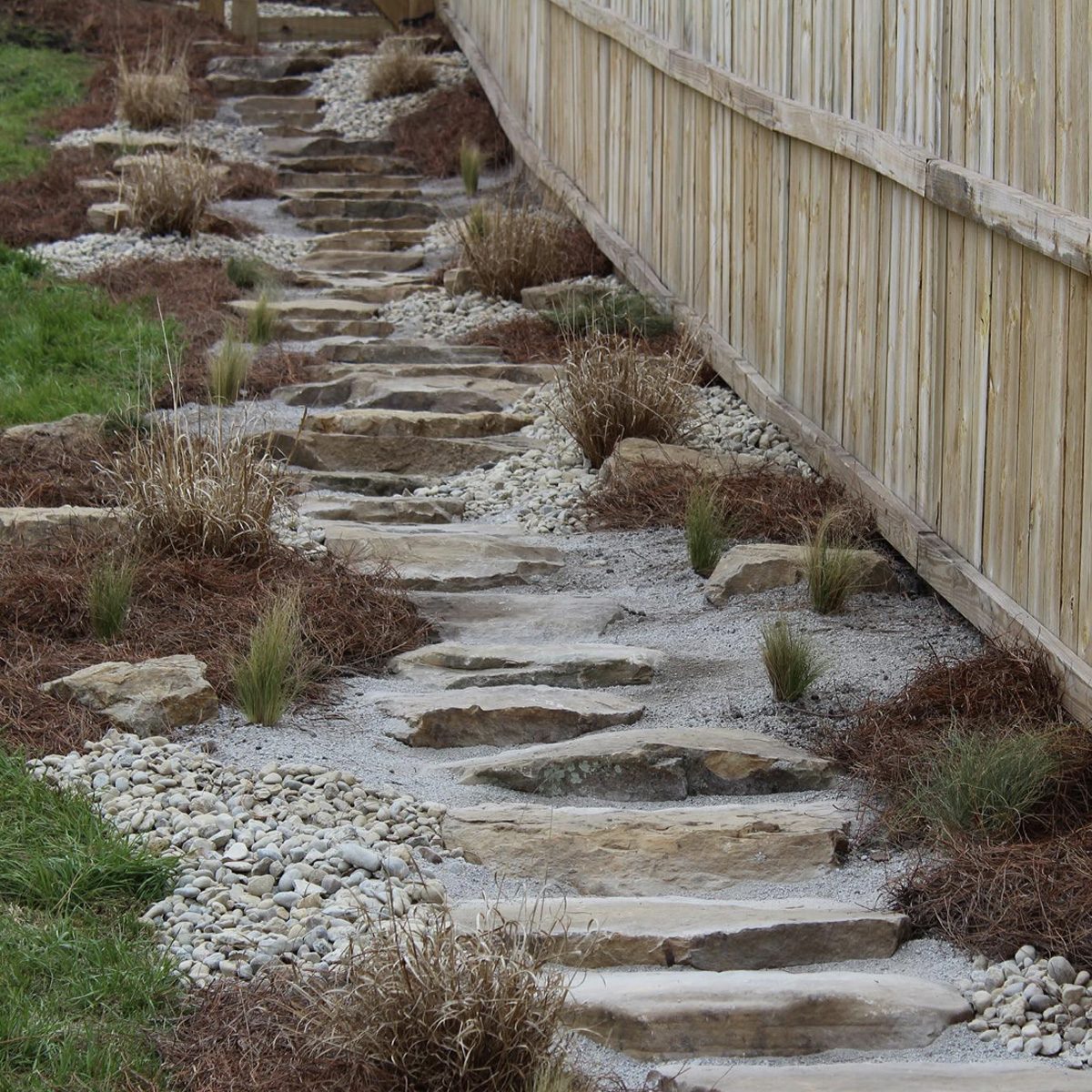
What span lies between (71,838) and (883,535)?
266 cm

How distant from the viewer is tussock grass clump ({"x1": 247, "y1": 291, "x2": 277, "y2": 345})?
25.8 feet

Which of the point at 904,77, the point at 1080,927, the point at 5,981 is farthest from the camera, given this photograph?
the point at 904,77

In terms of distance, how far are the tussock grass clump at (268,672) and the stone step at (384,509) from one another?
1.66 metres

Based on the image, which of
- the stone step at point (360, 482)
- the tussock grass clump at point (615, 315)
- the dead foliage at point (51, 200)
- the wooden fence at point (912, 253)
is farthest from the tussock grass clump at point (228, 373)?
the dead foliage at point (51, 200)

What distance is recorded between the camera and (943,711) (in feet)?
12.5

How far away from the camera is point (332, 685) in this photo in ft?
13.7

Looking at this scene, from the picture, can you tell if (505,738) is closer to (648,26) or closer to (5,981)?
(5,981)

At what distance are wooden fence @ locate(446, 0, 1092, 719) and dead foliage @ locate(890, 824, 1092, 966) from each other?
57cm

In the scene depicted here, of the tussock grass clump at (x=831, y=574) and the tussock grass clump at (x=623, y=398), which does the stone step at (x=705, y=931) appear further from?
the tussock grass clump at (x=623, y=398)

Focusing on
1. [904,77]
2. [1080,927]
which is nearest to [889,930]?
[1080,927]

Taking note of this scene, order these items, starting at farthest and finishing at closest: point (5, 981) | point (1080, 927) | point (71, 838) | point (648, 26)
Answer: point (648, 26) → point (71, 838) → point (1080, 927) → point (5, 981)

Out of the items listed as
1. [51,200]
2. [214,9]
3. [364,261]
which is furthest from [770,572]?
[214,9]

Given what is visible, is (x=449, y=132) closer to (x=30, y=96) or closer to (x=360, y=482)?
(x=30, y=96)

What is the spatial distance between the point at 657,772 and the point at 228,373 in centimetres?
367
